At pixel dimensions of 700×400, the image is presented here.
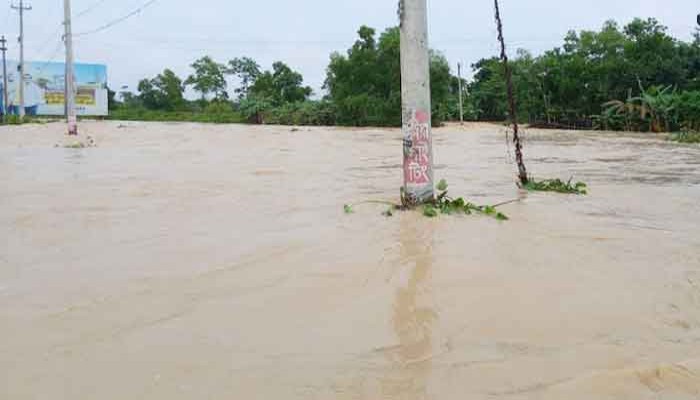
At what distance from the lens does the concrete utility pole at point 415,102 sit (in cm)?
547

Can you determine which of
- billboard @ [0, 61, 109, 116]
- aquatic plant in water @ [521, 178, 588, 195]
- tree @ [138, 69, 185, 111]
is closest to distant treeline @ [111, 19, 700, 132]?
billboard @ [0, 61, 109, 116]

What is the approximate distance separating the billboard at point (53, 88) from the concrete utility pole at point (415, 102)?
52.4 meters

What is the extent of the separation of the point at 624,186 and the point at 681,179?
1529 millimetres

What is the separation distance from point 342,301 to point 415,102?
2957mm

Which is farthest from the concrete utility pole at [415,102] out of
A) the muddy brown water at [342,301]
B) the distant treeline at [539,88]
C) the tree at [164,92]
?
the tree at [164,92]

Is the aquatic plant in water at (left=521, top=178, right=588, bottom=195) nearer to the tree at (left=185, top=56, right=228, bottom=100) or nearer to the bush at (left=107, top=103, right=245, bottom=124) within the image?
the bush at (left=107, top=103, right=245, bottom=124)

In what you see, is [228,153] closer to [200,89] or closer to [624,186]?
[624,186]

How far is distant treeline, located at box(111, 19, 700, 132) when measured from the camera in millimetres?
30125

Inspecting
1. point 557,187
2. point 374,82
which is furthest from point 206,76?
point 557,187

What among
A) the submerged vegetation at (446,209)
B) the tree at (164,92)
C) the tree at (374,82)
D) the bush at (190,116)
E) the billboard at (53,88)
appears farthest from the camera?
the tree at (164,92)

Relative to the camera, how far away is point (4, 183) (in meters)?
7.96

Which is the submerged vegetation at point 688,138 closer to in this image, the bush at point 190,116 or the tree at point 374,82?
the tree at point 374,82

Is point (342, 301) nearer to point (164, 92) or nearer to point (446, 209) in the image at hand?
point (446, 209)

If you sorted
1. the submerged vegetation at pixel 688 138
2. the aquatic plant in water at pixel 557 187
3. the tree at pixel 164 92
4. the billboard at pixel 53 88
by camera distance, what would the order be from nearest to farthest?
the aquatic plant in water at pixel 557 187 < the submerged vegetation at pixel 688 138 < the billboard at pixel 53 88 < the tree at pixel 164 92
